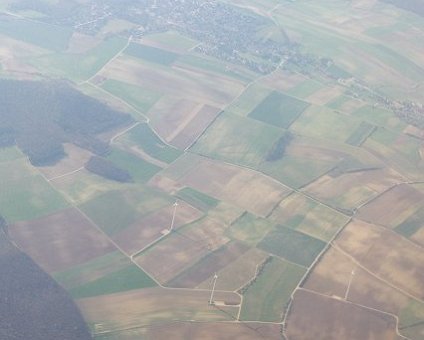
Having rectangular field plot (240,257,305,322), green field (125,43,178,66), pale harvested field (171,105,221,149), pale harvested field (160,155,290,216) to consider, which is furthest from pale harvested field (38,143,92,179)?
green field (125,43,178,66)

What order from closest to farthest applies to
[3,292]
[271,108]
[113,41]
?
[3,292]
[271,108]
[113,41]

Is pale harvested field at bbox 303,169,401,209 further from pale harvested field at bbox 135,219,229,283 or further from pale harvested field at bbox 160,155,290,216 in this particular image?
pale harvested field at bbox 135,219,229,283

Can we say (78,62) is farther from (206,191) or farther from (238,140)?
(206,191)

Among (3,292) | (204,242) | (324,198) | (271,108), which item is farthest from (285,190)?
(3,292)

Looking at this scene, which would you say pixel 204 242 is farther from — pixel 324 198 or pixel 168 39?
pixel 168 39

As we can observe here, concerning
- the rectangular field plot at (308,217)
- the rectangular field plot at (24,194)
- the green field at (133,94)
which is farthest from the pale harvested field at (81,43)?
the rectangular field plot at (308,217)

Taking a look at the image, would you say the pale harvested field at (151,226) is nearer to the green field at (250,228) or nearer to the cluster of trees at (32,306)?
the green field at (250,228)

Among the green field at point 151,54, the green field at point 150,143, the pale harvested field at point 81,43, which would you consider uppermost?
the green field at point 150,143
